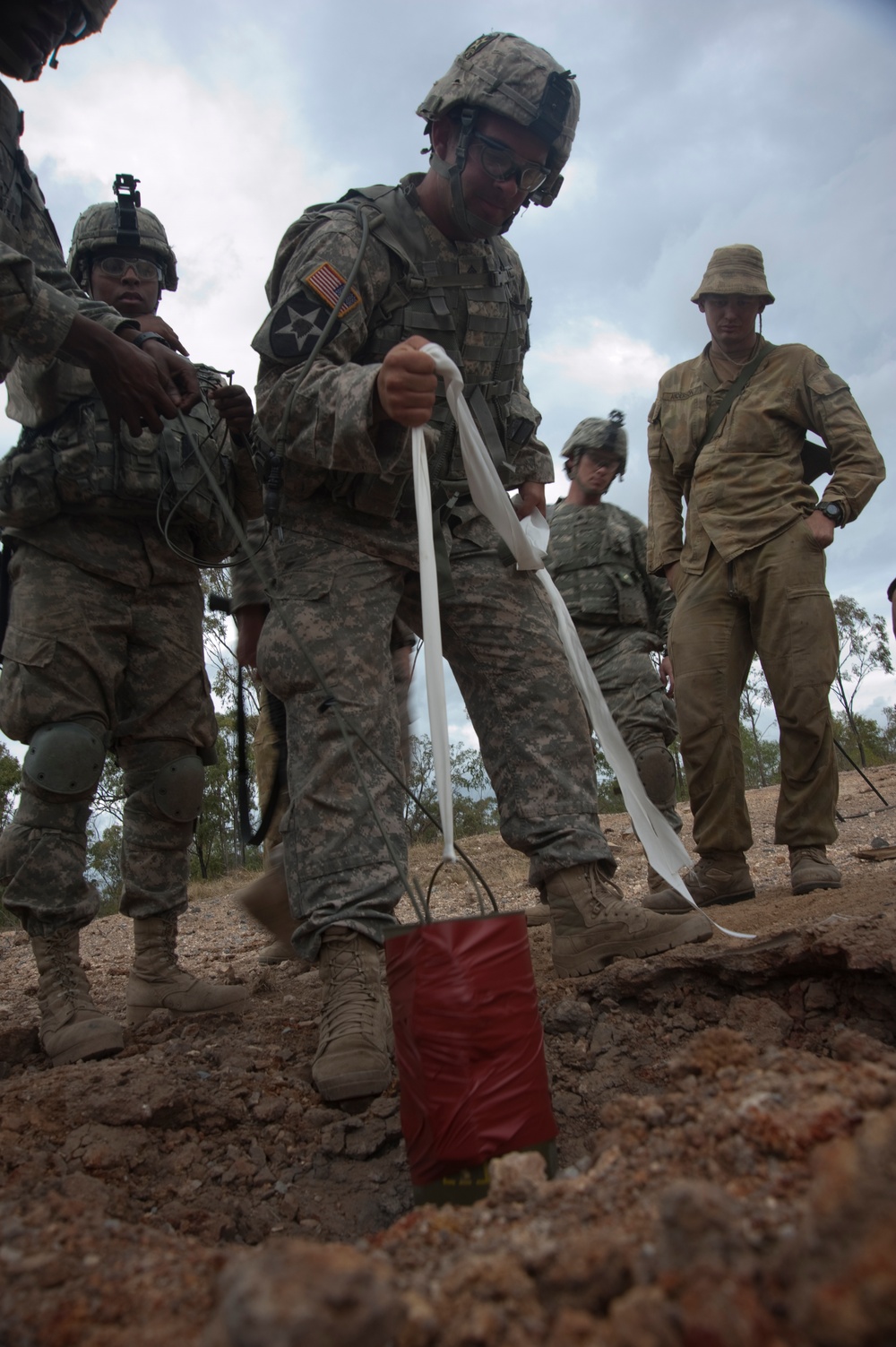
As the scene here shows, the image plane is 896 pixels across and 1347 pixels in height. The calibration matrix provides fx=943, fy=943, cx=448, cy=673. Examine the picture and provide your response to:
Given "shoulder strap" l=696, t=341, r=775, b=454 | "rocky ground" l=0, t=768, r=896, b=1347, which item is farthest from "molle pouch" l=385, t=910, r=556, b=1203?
"shoulder strap" l=696, t=341, r=775, b=454

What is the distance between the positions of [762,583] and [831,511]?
1.24 ft

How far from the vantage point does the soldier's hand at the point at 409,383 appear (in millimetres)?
1956

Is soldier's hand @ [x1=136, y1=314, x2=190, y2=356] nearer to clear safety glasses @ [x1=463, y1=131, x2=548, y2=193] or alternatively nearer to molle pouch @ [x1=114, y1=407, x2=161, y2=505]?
A: molle pouch @ [x1=114, y1=407, x2=161, y2=505]

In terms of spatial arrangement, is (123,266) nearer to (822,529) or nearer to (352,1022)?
(352,1022)

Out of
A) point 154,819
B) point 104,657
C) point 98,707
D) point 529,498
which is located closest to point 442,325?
point 529,498

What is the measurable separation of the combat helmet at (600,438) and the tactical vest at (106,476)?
304 centimetres

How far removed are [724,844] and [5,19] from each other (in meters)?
3.50

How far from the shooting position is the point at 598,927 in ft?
7.82

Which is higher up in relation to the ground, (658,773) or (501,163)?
(501,163)

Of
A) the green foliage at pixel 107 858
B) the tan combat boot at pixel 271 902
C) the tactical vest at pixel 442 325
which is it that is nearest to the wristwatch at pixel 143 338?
the tactical vest at pixel 442 325

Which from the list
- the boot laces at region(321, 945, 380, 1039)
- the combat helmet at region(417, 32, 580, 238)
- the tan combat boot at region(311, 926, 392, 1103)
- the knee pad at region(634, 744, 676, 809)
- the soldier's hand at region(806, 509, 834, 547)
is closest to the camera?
the tan combat boot at region(311, 926, 392, 1103)

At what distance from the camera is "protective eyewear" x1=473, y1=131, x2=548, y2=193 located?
248 centimetres

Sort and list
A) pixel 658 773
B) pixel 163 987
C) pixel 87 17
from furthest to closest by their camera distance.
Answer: pixel 658 773 → pixel 163 987 → pixel 87 17

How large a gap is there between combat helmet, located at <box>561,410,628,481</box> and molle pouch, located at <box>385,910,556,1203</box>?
4327mm
